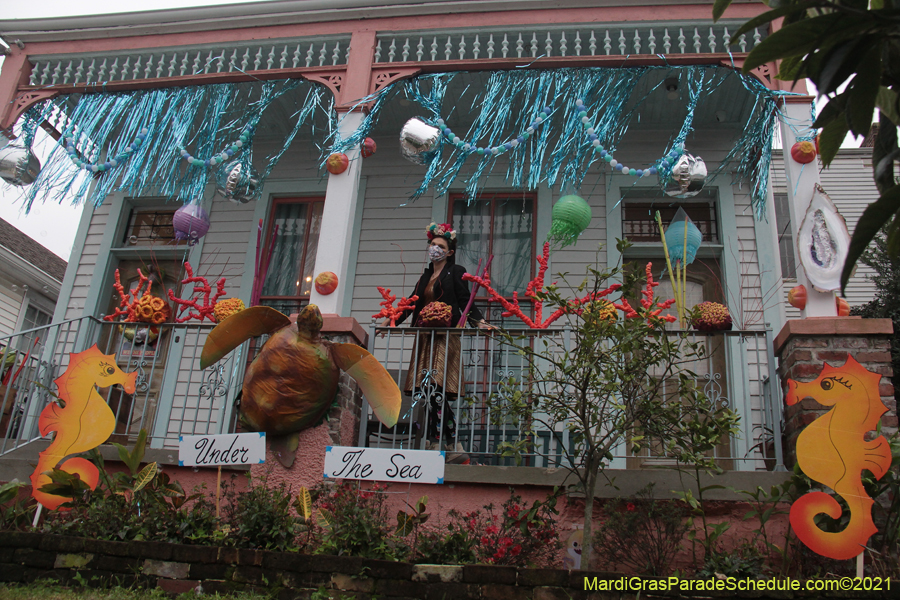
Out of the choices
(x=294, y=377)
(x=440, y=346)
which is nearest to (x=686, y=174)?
(x=440, y=346)

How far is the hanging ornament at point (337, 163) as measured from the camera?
17.6 ft

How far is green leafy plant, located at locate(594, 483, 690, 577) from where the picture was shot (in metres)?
3.82

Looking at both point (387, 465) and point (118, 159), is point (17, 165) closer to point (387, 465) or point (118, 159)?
point (118, 159)

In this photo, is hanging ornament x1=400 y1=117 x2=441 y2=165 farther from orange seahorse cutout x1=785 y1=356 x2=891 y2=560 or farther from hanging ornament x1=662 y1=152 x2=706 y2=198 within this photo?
orange seahorse cutout x1=785 y1=356 x2=891 y2=560

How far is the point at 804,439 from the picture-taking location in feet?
12.6

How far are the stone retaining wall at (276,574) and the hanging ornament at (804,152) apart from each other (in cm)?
294

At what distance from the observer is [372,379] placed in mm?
4484

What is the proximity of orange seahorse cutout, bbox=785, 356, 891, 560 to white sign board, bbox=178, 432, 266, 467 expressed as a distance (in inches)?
120

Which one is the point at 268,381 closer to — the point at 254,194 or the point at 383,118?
the point at 254,194

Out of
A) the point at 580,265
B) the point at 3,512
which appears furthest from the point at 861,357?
the point at 3,512

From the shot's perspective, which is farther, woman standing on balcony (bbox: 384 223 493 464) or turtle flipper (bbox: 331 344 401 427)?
woman standing on balcony (bbox: 384 223 493 464)

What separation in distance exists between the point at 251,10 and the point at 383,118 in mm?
1632

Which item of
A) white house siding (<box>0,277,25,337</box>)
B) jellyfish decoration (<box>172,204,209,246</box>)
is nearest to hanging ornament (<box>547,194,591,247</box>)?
jellyfish decoration (<box>172,204,209,246</box>)

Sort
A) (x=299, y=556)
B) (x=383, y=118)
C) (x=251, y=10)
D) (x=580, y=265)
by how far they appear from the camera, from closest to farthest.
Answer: (x=299, y=556) → (x=251, y=10) → (x=580, y=265) → (x=383, y=118)
